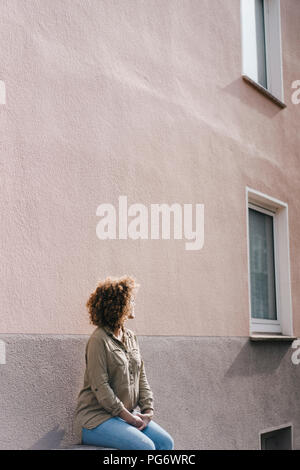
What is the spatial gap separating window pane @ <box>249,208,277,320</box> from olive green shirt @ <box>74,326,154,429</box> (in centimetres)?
307

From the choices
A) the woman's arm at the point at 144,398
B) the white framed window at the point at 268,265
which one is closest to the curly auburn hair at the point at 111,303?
the woman's arm at the point at 144,398

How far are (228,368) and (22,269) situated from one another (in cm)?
282

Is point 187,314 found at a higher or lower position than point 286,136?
lower

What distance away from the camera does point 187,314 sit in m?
5.70

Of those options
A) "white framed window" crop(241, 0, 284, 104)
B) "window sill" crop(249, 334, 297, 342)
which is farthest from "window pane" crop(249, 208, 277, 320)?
"white framed window" crop(241, 0, 284, 104)

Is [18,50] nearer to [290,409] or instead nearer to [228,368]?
[228,368]

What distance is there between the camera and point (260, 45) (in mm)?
8070

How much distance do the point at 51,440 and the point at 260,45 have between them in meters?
5.92

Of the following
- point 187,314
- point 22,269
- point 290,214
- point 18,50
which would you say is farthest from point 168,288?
point 290,214

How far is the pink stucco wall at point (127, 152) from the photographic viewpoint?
4293mm

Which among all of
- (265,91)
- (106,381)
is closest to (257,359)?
(106,381)

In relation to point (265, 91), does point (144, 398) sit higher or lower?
lower

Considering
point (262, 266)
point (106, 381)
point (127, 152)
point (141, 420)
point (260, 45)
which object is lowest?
point (141, 420)

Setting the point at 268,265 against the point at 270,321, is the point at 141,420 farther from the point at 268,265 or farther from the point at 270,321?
the point at 268,265
